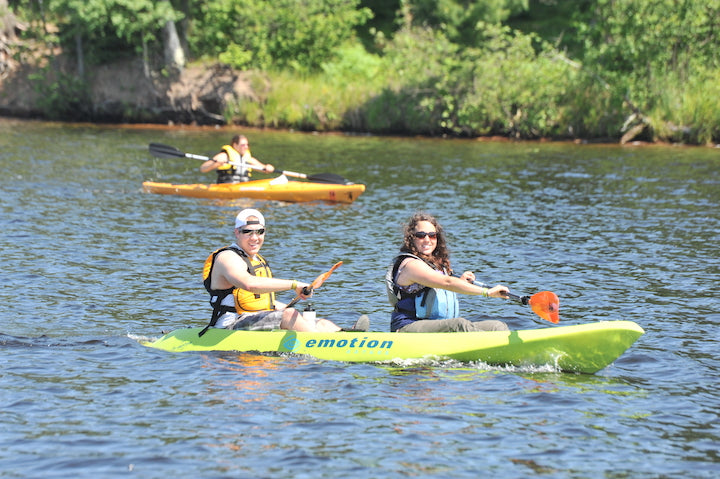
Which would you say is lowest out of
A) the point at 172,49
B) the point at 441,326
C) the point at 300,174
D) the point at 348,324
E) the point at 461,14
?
the point at 348,324

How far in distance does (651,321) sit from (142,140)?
21044mm

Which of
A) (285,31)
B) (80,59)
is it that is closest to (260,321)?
(285,31)

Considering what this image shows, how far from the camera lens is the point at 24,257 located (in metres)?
12.1

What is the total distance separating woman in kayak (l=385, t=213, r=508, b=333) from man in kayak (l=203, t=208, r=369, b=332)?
49 centimetres

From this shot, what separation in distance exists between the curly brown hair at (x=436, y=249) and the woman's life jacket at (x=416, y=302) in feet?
0.63

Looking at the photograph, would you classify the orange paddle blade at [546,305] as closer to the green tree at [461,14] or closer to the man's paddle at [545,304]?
the man's paddle at [545,304]

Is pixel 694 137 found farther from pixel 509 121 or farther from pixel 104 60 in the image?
pixel 104 60

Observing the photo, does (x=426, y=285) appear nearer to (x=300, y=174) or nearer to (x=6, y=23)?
(x=300, y=174)

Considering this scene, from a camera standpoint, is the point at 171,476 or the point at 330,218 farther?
the point at 330,218

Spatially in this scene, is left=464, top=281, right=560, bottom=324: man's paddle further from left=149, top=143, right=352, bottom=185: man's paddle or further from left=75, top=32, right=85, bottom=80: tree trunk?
left=75, top=32, right=85, bottom=80: tree trunk

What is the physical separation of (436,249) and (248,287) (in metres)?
1.62

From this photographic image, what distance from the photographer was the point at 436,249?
7949mm

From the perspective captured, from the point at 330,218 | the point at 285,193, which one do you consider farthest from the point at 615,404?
the point at 285,193

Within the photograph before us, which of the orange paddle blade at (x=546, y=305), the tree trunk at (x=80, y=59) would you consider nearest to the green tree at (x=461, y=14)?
the tree trunk at (x=80, y=59)
